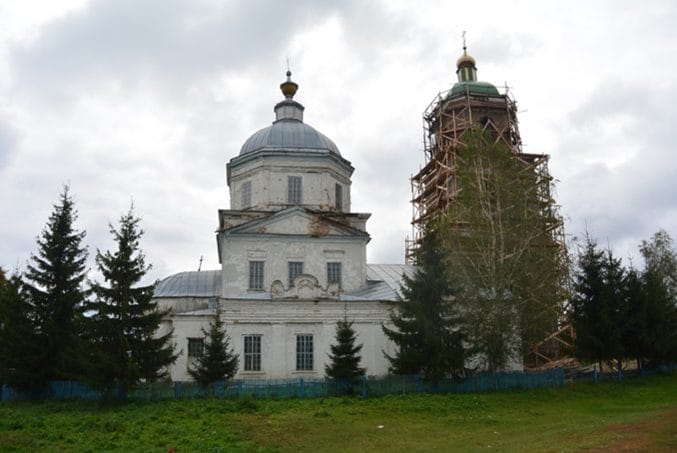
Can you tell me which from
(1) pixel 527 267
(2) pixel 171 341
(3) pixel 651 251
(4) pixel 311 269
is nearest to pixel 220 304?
(2) pixel 171 341

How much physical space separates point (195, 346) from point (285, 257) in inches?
203

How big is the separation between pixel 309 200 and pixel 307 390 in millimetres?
10385

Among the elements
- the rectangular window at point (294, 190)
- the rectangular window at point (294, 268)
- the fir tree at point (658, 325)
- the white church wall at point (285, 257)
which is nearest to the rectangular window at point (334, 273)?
the white church wall at point (285, 257)

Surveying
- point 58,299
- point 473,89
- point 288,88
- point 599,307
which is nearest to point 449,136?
point 473,89

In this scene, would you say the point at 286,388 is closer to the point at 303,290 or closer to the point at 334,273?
the point at 303,290

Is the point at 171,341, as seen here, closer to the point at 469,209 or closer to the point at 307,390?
the point at 307,390

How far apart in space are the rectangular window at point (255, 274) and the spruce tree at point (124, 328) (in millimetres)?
5920

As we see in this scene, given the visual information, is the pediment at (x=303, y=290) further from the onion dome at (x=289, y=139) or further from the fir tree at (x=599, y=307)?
the fir tree at (x=599, y=307)

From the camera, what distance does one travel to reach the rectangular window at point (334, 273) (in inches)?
1078

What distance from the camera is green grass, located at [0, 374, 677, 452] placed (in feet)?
47.5

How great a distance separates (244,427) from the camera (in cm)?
1681

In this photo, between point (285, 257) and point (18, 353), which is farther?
point (285, 257)

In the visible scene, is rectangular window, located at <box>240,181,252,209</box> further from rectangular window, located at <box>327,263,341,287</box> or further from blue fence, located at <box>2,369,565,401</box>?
blue fence, located at <box>2,369,565,401</box>

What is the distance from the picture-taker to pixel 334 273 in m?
27.5
